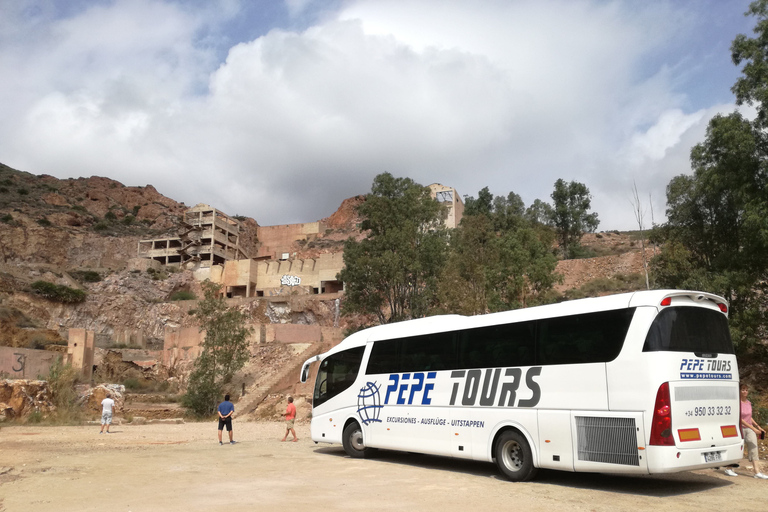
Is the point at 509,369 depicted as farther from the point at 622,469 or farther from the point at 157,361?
the point at 157,361

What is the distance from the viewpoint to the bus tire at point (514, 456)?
1059cm

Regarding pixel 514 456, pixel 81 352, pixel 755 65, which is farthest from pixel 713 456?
pixel 81 352

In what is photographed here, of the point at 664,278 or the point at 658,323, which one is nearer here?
the point at 658,323

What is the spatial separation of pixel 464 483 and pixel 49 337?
49.8 metres

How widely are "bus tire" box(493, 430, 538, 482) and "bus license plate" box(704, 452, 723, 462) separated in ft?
9.22

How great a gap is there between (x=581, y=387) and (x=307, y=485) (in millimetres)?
5067

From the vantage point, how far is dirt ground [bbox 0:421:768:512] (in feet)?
28.1

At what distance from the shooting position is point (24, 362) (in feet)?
115

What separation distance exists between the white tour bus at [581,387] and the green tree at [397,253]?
21420 mm

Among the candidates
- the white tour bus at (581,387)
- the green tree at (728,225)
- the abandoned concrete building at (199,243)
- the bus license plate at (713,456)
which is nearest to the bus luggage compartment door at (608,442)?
the white tour bus at (581,387)

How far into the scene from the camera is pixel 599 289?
161 ft

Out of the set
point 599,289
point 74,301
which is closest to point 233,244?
point 74,301

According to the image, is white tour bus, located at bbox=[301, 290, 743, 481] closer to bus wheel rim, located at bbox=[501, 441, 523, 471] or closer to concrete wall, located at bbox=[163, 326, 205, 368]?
bus wheel rim, located at bbox=[501, 441, 523, 471]

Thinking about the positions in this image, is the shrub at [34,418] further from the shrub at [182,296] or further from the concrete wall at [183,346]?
the shrub at [182,296]
